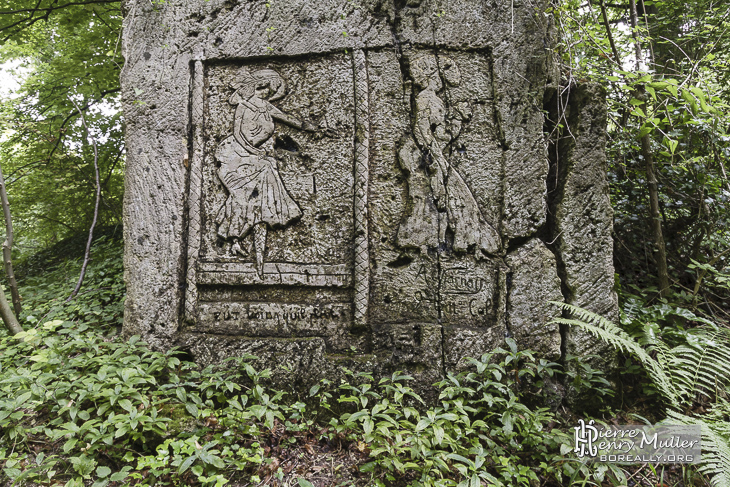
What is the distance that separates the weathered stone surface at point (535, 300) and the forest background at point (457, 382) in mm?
147

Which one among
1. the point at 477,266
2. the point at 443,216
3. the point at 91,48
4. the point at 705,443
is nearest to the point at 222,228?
the point at 443,216

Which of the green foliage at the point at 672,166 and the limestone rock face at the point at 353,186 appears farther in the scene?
the green foliage at the point at 672,166

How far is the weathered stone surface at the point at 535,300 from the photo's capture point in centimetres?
264

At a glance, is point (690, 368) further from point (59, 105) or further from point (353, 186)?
point (59, 105)

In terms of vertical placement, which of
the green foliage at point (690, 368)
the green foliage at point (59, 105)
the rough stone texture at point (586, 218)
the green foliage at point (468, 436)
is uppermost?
the green foliage at point (59, 105)

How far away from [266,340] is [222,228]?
88 centimetres

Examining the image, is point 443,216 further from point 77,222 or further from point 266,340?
point 77,222

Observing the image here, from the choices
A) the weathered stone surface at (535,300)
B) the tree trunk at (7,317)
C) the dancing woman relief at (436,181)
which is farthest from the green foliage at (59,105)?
the weathered stone surface at (535,300)

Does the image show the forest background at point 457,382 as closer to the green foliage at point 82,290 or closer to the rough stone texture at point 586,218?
the green foliage at point 82,290

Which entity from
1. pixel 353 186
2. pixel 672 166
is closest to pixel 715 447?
pixel 672 166

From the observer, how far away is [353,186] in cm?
279

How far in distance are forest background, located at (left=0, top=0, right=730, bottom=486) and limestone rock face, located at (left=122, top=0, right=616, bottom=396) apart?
25cm

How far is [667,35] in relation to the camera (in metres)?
4.42

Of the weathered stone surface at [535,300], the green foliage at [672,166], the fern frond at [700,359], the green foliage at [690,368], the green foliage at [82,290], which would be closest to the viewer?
the green foliage at [690,368]
